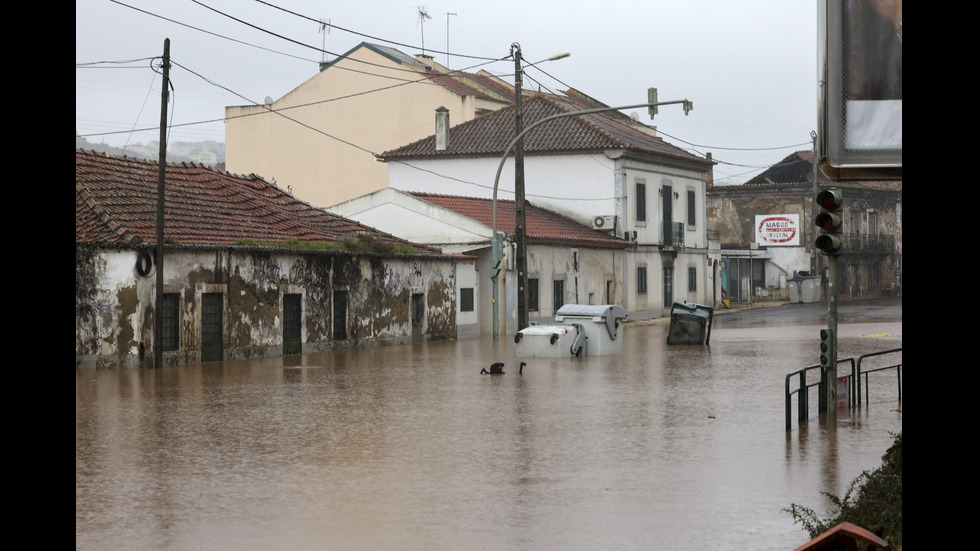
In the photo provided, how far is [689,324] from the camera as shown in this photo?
30.9 meters

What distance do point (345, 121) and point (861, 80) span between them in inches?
2111

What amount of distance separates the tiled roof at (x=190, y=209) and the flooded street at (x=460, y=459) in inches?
201

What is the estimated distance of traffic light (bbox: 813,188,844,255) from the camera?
520 inches

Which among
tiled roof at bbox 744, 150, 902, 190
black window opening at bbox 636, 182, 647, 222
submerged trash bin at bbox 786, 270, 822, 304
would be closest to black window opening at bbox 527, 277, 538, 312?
black window opening at bbox 636, 182, 647, 222

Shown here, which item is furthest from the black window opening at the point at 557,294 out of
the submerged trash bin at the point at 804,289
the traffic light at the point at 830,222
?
the traffic light at the point at 830,222

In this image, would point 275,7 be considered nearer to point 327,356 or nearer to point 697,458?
point 327,356

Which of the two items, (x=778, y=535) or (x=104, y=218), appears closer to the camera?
(x=778, y=535)

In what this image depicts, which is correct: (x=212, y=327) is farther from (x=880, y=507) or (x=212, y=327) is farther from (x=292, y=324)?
(x=880, y=507)

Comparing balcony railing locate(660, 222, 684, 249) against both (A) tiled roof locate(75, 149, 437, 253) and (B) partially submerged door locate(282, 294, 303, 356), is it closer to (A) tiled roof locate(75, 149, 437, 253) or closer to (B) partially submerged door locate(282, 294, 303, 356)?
(A) tiled roof locate(75, 149, 437, 253)

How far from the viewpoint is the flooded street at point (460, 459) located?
325 inches

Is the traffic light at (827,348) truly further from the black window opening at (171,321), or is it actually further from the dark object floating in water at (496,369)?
the black window opening at (171,321)

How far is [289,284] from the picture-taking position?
97.6ft
